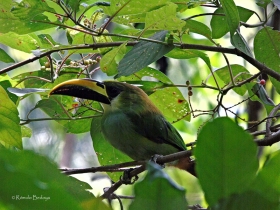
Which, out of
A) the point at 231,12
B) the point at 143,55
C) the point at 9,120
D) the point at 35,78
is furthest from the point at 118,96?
the point at 231,12

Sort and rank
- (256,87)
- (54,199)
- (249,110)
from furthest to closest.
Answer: (249,110), (256,87), (54,199)

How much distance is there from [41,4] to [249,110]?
2.12 metres

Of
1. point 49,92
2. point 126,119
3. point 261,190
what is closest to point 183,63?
point 126,119

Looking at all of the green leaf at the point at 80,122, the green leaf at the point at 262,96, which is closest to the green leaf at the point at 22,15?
the green leaf at the point at 80,122

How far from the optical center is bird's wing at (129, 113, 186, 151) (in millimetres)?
2707

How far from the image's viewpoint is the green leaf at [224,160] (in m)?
0.47

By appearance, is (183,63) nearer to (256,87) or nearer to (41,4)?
(256,87)

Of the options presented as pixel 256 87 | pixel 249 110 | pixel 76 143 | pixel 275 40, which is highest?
pixel 275 40

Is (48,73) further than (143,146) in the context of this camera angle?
No

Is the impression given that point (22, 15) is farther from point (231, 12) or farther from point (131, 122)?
point (131, 122)

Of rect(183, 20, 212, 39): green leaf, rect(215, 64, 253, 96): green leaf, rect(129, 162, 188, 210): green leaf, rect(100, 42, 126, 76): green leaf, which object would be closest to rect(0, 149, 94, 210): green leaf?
rect(129, 162, 188, 210): green leaf

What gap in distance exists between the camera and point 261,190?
448 millimetres

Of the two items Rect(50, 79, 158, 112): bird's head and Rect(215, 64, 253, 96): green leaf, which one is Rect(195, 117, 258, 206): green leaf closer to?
Rect(215, 64, 253, 96): green leaf

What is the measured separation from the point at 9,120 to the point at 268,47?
121 centimetres
